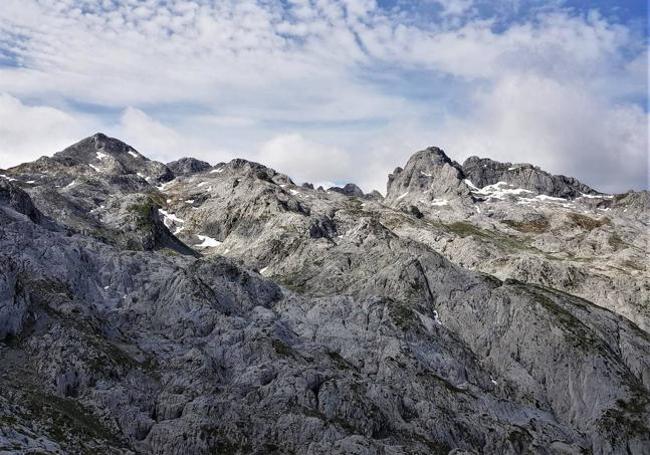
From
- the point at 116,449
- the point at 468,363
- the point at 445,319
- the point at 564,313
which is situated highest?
the point at 564,313

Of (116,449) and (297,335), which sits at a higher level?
(297,335)

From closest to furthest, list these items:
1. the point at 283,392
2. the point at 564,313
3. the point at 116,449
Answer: the point at 116,449 < the point at 283,392 < the point at 564,313

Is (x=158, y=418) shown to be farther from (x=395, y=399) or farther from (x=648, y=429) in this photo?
(x=648, y=429)

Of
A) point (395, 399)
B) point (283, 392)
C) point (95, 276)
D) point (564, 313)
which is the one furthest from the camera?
point (564, 313)

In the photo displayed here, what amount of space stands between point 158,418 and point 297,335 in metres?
46.9

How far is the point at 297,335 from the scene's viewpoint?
13538 cm

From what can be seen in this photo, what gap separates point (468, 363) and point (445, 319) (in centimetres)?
2019

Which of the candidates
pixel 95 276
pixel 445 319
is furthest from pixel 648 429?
pixel 95 276

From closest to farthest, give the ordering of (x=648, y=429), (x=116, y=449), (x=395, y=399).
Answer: (x=116, y=449) < (x=395, y=399) < (x=648, y=429)

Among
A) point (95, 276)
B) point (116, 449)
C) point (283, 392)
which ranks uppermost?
point (95, 276)

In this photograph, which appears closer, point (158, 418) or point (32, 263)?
point (158, 418)

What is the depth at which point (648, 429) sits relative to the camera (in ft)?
399

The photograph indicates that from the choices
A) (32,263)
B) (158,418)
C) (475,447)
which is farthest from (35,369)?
(475,447)

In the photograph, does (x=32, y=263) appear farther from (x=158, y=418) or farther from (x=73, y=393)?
(x=158, y=418)
